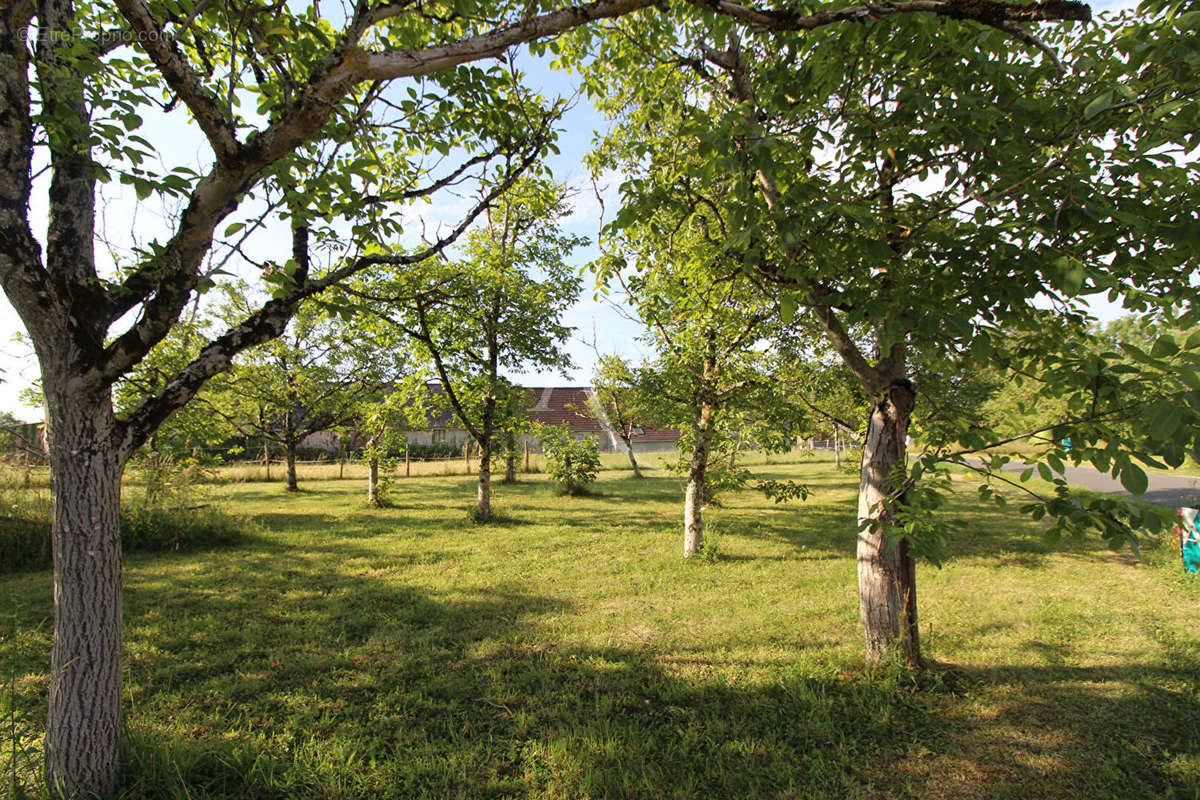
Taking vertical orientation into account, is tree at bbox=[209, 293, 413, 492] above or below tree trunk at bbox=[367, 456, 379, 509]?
above

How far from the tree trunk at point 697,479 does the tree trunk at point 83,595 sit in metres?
6.96

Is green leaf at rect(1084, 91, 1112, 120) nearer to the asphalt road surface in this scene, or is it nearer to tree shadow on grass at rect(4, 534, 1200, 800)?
tree shadow on grass at rect(4, 534, 1200, 800)

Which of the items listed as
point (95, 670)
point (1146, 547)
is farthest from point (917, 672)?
point (1146, 547)

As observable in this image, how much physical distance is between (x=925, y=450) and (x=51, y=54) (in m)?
5.67

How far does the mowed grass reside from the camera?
316 cm

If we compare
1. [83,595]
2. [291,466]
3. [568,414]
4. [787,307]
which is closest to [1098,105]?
[787,307]

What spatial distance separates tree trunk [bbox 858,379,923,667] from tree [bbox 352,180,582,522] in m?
8.10

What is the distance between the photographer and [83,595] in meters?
2.72

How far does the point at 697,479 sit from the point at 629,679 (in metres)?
4.37

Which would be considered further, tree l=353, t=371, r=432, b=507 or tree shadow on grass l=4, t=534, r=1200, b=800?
tree l=353, t=371, r=432, b=507

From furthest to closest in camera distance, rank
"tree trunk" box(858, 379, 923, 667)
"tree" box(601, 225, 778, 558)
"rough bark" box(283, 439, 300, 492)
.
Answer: "rough bark" box(283, 439, 300, 492)
"tree" box(601, 225, 778, 558)
"tree trunk" box(858, 379, 923, 667)

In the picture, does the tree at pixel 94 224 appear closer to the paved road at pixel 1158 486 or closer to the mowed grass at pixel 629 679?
the mowed grass at pixel 629 679

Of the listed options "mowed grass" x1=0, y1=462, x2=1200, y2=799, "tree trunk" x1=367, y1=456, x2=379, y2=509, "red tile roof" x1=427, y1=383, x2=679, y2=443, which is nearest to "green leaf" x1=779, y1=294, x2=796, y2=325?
"mowed grass" x1=0, y1=462, x2=1200, y2=799

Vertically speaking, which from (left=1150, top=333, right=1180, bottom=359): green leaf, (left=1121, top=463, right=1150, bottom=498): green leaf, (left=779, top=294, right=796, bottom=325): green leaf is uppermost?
(left=779, top=294, right=796, bottom=325): green leaf
